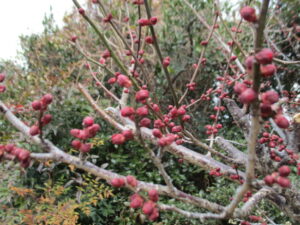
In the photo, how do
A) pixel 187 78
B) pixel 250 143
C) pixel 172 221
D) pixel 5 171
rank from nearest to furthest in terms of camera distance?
pixel 250 143, pixel 5 171, pixel 172 221, pixel 187 78

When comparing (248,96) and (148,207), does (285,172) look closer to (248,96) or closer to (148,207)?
(248,96)

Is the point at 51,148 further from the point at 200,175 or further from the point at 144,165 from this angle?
the point at 200,175

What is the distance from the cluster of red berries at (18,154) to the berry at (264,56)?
0.62 meters

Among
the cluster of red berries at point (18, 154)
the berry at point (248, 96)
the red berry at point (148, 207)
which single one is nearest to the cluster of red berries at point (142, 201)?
the red berry at point (148, 207)

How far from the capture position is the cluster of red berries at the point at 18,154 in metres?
0.64

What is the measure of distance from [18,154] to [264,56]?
655 millimetres

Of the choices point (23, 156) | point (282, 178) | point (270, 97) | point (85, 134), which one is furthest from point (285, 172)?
point (23, 156)

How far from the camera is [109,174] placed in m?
0.73

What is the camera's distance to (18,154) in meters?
0.65

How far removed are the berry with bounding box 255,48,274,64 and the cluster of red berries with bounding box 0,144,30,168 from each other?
616 millimetres

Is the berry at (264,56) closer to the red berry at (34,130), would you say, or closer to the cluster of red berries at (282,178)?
the cluster of red berries at (282,178)

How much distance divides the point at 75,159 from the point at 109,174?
11cm

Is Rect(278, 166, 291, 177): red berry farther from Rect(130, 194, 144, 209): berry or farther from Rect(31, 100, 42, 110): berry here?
Rect(31, 100, 42, 110): berry

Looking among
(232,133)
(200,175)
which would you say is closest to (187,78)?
(232,133)
